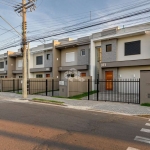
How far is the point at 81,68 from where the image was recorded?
2264 cm

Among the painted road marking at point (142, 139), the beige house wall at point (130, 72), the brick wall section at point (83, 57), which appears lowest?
the painted road marking at point (142, 139)

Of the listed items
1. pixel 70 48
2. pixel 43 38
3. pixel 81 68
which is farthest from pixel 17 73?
Answer: pixel 43 38

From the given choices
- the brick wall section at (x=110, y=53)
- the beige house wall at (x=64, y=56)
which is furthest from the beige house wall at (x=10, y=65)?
the brick wall section at (x=110, y=53)

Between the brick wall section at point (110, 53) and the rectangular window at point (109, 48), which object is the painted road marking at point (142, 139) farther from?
the rectangular window at point (109, 48)

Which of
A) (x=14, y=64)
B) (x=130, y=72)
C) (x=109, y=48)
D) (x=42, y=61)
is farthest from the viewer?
(x=14, y=64)

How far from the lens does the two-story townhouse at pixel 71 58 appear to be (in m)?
22.6

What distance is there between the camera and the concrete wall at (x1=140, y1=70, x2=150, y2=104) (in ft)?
37.8

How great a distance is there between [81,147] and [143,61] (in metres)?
14.2

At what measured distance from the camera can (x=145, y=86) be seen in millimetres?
11594

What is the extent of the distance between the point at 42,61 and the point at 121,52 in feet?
46.8

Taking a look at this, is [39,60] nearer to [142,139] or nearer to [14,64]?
[14,64]

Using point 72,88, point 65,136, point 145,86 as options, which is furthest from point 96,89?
point 65,136

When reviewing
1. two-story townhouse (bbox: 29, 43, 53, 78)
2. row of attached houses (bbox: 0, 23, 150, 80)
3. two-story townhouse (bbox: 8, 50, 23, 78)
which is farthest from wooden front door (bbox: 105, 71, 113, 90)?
two-story townhouse (bbox: 8, 50, 23, 78)

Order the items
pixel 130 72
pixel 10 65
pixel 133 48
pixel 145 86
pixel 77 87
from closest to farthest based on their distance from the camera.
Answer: pixel 145 86 < pixel 133 48 < pixel 77 87 < pixel 130 72 < pixel 10 65
